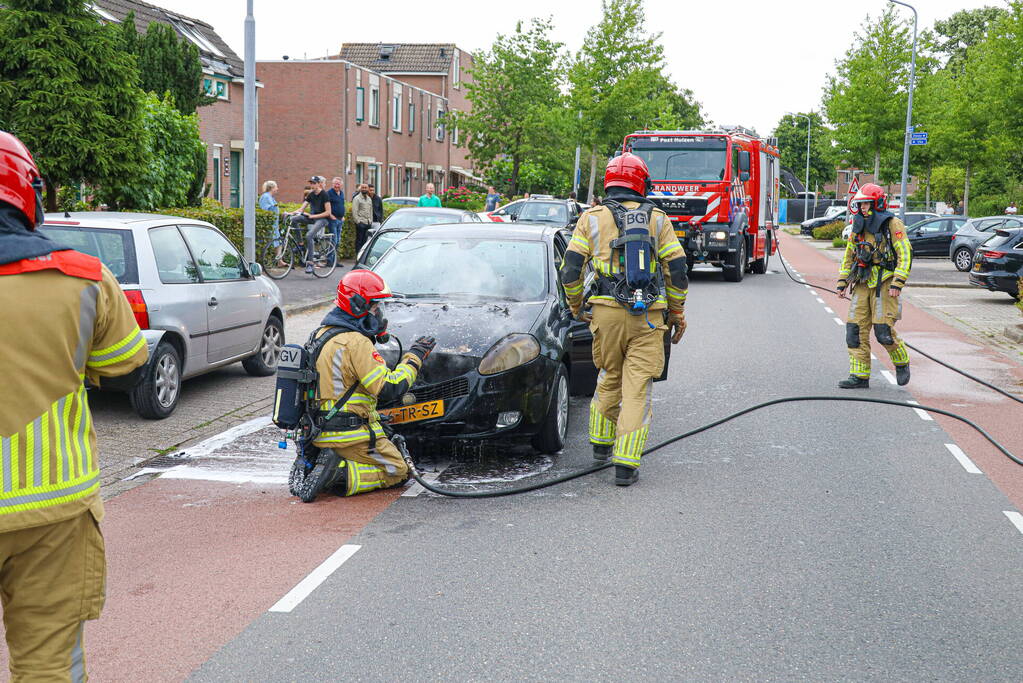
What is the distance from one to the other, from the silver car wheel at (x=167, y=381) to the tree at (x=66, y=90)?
6531 mm

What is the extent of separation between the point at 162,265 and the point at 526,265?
3.03 m

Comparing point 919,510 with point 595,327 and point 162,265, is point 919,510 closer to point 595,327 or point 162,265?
point 595,327

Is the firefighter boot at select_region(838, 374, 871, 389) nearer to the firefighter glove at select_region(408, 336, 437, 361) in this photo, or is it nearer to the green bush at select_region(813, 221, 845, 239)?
the firefighter glove at select_region(408, 336, 437, 361)

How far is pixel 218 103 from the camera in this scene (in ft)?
114

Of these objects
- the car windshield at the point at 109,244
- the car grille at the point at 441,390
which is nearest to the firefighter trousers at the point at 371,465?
the car grille at the point at 441,390

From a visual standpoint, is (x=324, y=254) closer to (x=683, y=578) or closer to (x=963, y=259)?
(x=683, y=578)

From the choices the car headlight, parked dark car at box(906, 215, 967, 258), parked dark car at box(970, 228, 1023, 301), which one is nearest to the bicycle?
parked dark car at box(970, 228, 1023, 301)

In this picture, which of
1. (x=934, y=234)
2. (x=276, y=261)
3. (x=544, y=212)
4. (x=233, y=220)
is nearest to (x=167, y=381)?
(x=233, y=220)

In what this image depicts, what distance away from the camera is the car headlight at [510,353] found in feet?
21.7

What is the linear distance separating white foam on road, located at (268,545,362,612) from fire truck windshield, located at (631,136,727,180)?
1813cm

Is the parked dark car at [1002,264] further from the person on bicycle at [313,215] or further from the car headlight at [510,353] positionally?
the car headlight at [510,353]

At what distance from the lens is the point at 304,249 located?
834 inches

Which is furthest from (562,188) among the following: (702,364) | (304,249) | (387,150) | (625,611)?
(625,611)

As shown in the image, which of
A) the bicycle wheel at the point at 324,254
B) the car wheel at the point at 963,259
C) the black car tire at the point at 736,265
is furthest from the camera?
the car wheel at the point at 963,259
